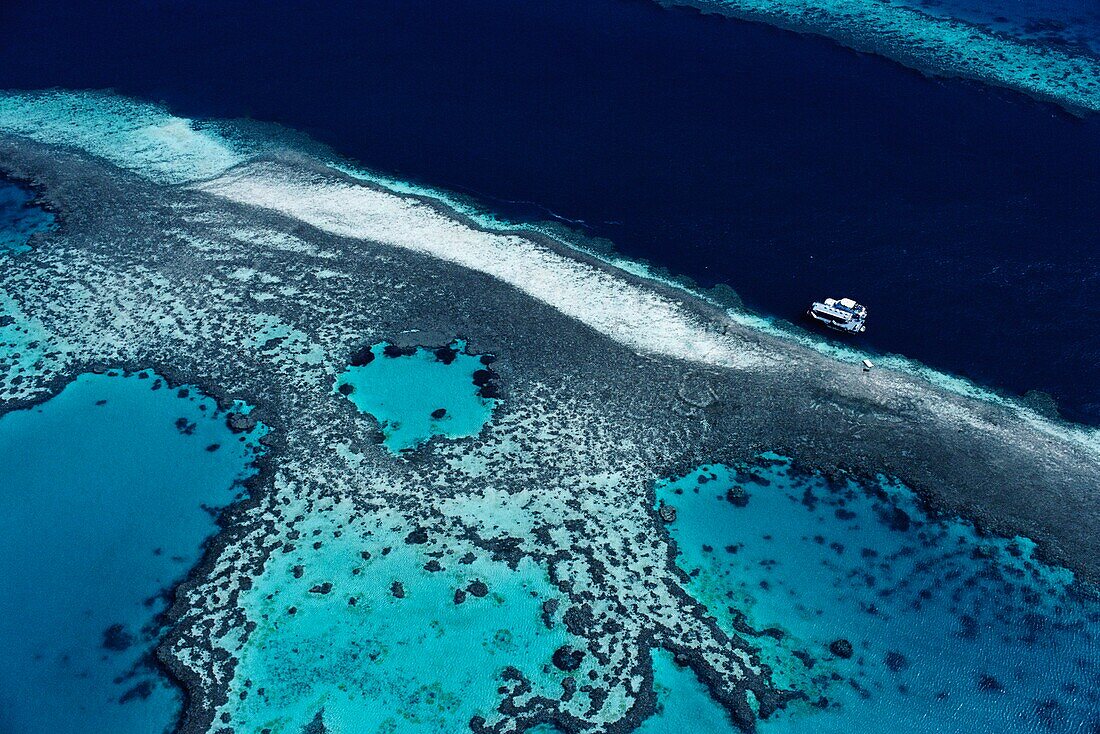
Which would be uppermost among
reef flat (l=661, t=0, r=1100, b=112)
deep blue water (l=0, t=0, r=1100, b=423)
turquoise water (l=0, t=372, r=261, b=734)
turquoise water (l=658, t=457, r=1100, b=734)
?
reef flat (l=661, t=0, r=1100, b=112)

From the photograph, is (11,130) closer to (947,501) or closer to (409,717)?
(409,717)

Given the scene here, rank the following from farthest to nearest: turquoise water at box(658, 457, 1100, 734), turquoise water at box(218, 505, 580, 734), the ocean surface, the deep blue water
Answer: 1. the deep blue water
2. the ocean surface
3. turquoise water at box(658, 457, 1100, 734)
4. turquoise water at box(218, 505, 580, 734)

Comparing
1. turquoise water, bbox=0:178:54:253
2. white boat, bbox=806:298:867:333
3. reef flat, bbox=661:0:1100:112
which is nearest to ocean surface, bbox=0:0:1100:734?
turquoise water, bbox=0:178:54:253

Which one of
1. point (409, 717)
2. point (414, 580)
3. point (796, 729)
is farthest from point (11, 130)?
point (796, 729)

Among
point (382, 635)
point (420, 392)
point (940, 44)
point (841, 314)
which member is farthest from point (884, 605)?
point (940, 44)

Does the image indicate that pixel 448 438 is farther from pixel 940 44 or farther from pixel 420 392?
pixel 940 44

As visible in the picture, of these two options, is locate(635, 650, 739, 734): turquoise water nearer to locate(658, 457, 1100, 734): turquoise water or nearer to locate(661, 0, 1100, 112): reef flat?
locate(658, 457, 1100, 734): turquoise water
